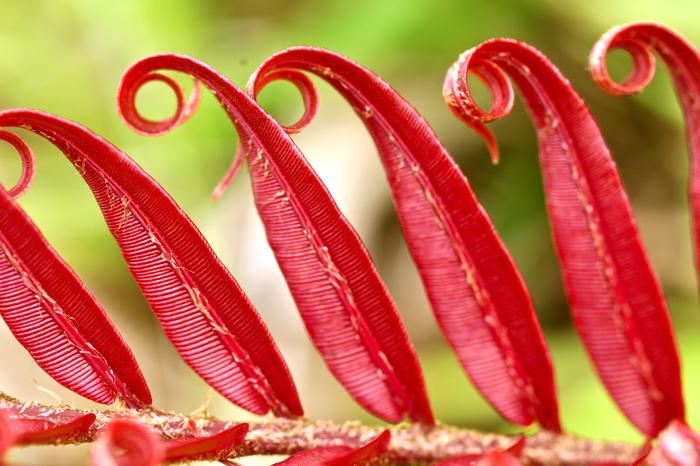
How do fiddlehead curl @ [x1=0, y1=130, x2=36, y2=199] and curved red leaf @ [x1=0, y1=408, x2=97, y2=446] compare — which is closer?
curved red leaf @ [x1=0, y1=408, x2=97, y2=446]

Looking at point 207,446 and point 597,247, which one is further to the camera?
point 597,247

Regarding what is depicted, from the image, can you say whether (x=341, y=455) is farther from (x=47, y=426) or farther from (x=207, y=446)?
(x=47, y=426)

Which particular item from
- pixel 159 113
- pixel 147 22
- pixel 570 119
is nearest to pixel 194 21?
pixel 147 22

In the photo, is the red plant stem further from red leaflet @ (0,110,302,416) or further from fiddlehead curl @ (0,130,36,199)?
fiddlehead curl @ (0,130,36,199)

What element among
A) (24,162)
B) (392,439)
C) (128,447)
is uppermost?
(24,162)

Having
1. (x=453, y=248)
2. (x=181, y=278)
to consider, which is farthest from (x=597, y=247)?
(x=181, y=278)

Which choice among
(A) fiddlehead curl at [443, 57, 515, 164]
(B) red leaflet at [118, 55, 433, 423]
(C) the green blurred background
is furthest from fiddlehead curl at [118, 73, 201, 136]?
(C) the green blurred background

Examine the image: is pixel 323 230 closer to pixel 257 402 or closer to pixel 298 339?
pixel 257 402

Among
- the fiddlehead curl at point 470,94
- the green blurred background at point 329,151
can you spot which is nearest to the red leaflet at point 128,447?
the fiddlehead curl at point 470,94
